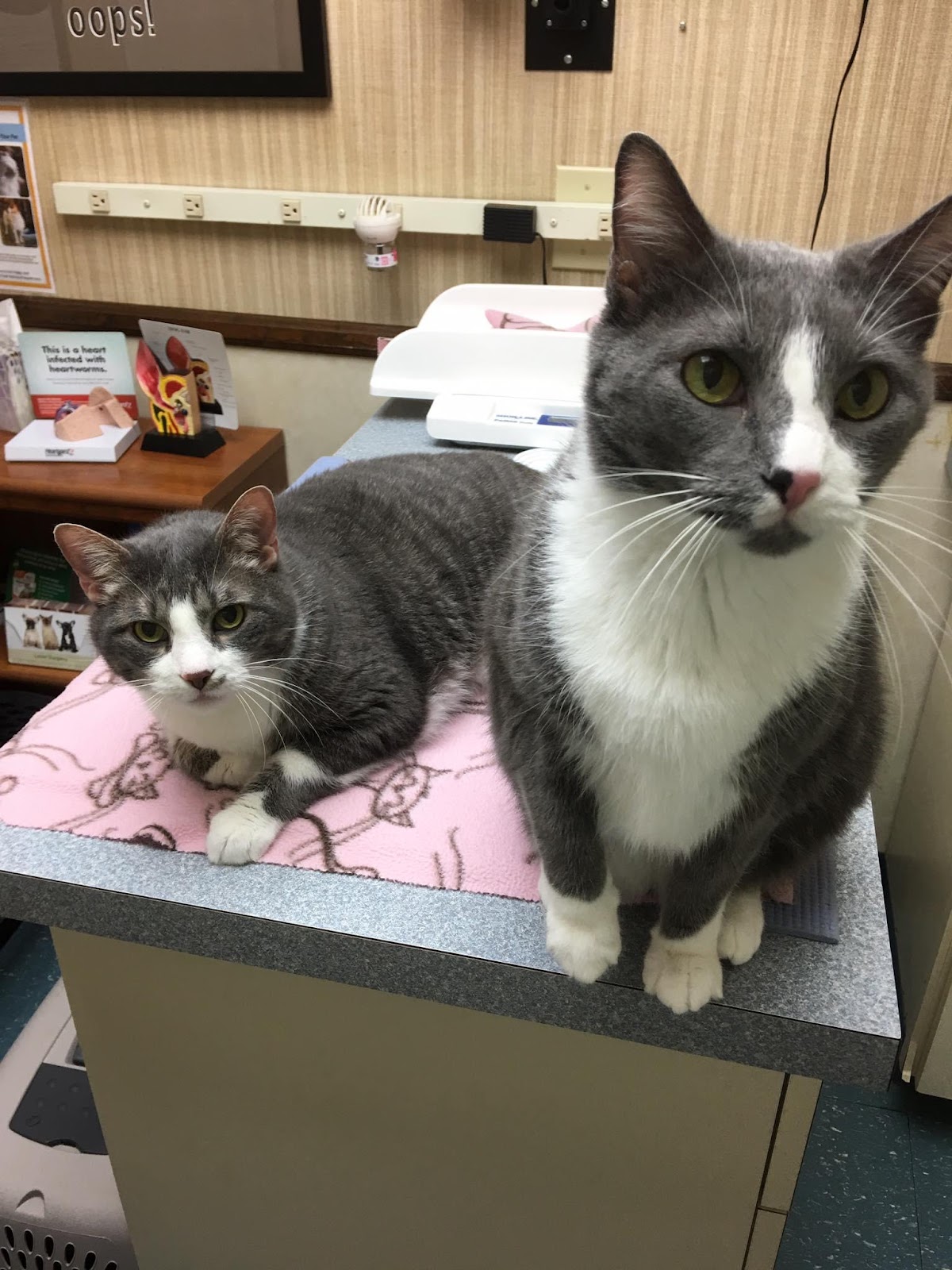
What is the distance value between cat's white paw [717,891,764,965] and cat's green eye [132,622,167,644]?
57cm

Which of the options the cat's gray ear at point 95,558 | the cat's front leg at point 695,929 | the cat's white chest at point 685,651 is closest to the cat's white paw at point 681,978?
the cat's front leg at point 695,929

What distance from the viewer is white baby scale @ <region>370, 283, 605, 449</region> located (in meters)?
1.59

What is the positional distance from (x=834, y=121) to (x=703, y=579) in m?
1.52

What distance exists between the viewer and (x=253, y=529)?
946 millimetres

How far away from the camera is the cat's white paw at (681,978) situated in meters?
0.72

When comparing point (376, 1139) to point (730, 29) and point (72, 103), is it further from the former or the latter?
point (72, 103)

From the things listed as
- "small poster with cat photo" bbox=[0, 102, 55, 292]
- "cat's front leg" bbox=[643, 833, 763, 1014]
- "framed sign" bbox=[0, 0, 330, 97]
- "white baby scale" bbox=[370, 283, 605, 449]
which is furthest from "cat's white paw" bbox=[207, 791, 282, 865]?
"small poster with cat photo" bbox=[0, 102, 55, 292]

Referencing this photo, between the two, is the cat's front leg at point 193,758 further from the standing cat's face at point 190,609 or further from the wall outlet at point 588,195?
the wall outlet at point 588,195

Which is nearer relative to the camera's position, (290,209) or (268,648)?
(268,648)

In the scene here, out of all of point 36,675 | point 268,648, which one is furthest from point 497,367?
point 36,675

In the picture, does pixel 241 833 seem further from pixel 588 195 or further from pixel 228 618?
pixel 588 195

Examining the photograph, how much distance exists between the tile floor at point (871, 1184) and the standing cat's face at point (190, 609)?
109 centimetres

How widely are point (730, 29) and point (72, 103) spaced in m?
1.38

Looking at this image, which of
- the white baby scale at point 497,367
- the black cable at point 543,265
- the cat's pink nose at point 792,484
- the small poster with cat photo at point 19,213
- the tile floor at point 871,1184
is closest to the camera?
the cat's pink nose at point 792,484
